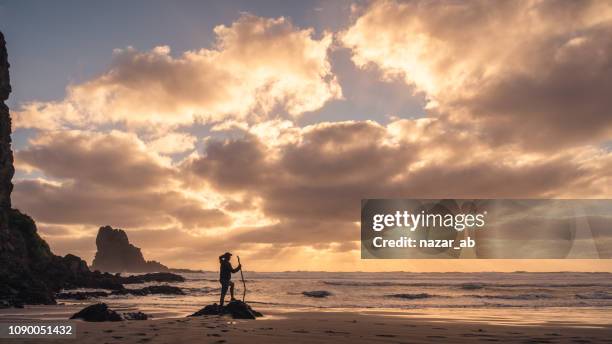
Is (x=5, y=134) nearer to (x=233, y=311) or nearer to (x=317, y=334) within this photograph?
(x=233, y=311)

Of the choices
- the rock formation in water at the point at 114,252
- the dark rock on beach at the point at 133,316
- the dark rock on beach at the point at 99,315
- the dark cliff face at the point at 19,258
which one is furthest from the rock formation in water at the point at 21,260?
the rock formation in water at the point at 114,252

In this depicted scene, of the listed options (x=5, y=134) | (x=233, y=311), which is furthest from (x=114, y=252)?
(x=233, y=311)

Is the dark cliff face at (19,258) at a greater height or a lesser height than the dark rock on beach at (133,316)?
greater

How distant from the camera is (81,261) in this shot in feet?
214

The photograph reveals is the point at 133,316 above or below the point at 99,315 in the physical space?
below

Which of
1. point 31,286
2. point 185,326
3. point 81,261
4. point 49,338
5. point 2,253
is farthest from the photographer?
point 81,261

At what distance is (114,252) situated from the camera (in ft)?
601

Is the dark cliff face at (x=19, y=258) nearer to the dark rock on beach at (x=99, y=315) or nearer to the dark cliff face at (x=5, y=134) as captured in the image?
the dark cliff face at (x=5, y=134)

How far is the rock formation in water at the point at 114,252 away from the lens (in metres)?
180

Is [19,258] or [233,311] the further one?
[19,258]

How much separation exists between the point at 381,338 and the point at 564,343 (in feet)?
15.7

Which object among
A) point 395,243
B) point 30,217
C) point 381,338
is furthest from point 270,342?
point 30,217

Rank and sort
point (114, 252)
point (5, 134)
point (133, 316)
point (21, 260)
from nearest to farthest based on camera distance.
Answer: point (133, 316) → point (21, 260) → point (5, 134) → point (114, 252)

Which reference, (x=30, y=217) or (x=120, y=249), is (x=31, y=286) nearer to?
(x=30, y=217)
